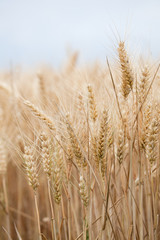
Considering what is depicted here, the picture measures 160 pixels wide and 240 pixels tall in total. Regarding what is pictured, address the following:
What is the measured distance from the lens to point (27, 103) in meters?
1.10

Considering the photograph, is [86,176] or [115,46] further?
[115,46]

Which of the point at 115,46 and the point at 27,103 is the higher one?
the point at 115,46

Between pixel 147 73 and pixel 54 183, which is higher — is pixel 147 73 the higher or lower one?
the higher one

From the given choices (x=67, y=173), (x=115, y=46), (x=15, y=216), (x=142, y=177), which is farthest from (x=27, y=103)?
(x=15, y=216)

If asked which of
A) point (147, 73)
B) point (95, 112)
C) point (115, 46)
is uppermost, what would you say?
point (115, 46)

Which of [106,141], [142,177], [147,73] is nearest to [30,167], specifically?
[106,141]

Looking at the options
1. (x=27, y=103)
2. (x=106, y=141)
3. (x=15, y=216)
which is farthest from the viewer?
(x=15, y=216)

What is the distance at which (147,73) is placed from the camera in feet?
3.65

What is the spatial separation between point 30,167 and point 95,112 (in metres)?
0.38

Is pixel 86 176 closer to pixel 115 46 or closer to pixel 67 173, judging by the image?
pixel 67 173

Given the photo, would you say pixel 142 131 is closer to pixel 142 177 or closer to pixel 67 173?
pixel 142 177

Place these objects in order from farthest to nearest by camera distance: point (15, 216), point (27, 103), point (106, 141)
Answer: point (15, 216) → point (27, 103) → point (106, 141)

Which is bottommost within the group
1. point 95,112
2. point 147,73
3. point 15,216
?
point 15,216

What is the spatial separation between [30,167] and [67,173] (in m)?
0.16
